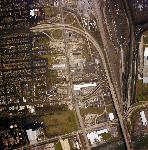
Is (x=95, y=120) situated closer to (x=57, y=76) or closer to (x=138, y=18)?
(x=57, y=76)

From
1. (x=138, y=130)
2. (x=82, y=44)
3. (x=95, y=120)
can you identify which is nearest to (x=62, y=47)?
(x=82, y=44)

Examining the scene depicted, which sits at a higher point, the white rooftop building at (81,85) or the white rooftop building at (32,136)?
the white rooftop building at (81,85)

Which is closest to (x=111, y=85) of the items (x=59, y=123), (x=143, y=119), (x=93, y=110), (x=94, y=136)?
(x=93, y=110)

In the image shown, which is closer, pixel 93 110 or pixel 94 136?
pixel 94 136

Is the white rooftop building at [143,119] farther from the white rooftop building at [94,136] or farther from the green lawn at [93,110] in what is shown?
the white rooftop building at [94,136]

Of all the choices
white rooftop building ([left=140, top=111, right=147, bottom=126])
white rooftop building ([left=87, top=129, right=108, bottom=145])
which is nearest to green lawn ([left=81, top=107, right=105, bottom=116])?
white rooftop building ([left=87, top=129, right=108, bottom=145])

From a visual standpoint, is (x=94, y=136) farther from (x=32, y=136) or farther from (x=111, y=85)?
(x=32, y=136)

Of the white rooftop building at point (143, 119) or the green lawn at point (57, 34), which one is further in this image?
the green lawn at point (57, 34)

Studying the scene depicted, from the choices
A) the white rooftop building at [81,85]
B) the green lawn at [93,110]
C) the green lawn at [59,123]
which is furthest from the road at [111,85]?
the green lawn at [59,123]

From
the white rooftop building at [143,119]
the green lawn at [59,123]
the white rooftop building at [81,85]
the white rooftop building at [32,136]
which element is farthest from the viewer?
the white rooftop building at [81,85]

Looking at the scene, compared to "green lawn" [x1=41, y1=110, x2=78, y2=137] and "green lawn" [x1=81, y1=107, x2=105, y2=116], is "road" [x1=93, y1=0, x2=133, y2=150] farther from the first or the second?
"green lawn" [x1=41, y1=110, x2=78, y2=137]

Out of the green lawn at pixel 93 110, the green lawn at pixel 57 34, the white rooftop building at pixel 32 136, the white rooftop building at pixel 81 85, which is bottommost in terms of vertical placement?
the white rooftop building at pixel 32 136
